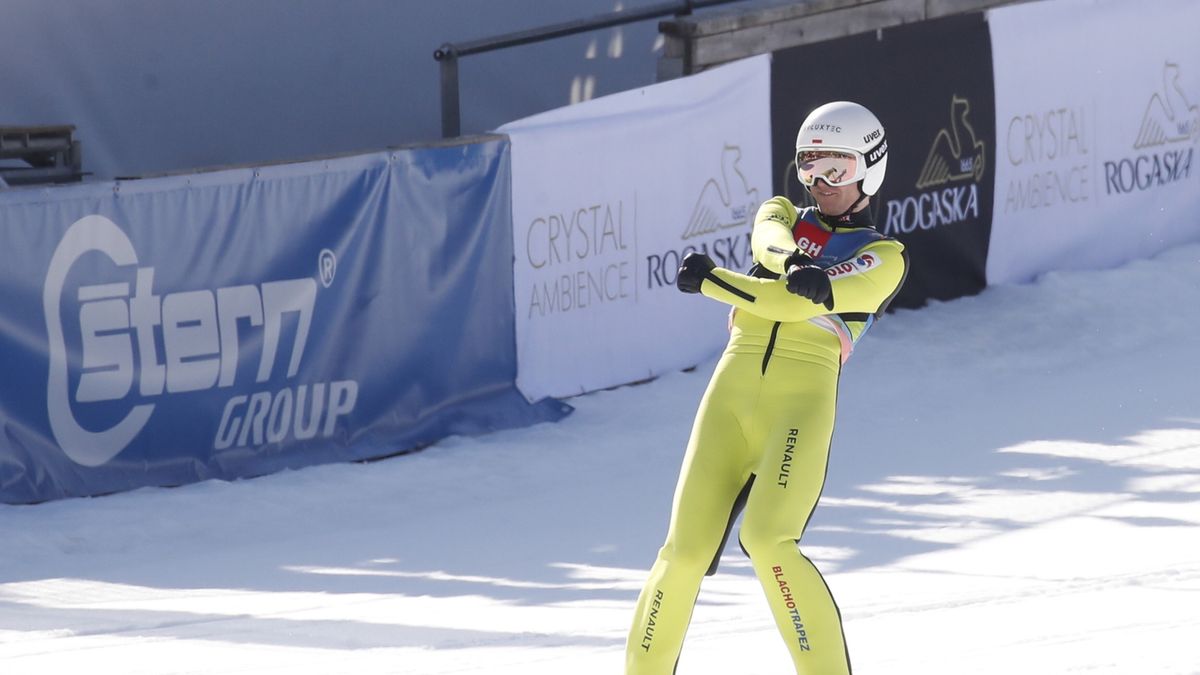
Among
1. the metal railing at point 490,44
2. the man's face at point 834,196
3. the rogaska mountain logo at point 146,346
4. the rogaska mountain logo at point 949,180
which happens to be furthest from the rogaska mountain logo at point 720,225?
the man's face at point 834,196

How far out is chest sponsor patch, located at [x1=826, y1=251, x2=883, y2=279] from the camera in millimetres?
4801

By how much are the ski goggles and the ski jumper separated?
0.55ft

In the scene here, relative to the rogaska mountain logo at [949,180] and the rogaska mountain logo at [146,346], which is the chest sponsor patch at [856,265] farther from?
the rogaska mountain logo at [949,180]

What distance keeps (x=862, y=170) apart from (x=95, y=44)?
7030mm

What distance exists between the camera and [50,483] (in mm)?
8023

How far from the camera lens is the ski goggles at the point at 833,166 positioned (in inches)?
197

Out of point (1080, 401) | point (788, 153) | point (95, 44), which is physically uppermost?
point (95, 44)

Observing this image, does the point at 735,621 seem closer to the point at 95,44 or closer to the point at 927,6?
the point at 95,44

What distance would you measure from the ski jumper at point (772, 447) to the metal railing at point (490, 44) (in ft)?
16.7

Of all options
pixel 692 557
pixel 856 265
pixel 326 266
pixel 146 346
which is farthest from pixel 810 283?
pixel 326 266

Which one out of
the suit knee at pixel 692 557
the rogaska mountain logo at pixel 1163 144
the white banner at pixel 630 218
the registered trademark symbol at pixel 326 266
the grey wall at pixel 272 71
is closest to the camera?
the suit knee at pixel 692 557

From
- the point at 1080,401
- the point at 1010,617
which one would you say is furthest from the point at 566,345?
the point at 1010,617

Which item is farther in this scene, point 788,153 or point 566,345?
point 788,153

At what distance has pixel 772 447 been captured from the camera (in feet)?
15.7
